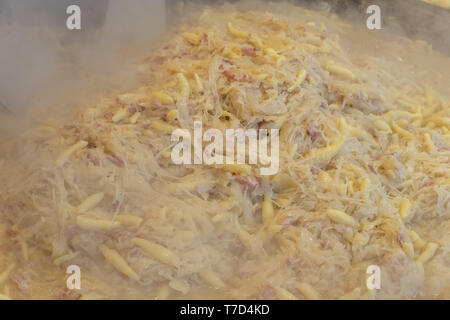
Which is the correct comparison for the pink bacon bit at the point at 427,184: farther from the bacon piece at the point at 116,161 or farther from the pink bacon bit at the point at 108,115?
the pink bacon bit at the point at 108,115

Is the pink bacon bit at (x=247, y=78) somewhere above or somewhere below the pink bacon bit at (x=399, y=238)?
above

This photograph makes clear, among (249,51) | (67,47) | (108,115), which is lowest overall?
(108,115)

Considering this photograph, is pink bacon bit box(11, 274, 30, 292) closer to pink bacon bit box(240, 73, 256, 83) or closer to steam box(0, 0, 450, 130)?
steam box(0, 0, 450, 130)

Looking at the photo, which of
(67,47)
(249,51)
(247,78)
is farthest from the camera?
(67,47)

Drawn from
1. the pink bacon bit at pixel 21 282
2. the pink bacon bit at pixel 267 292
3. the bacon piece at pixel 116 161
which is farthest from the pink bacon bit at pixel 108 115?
the pink bacon bit at pixel 267 292

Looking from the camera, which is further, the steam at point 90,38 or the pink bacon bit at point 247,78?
the steam at point 90,38

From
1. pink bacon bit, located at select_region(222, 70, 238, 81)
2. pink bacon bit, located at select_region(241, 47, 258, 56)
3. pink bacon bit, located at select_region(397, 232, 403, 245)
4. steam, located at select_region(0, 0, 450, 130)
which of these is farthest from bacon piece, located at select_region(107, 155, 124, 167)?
pink bacon bit, located at select_region(397, 232, 403, 245)

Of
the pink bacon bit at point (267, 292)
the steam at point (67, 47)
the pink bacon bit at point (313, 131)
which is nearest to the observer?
the pink bacon bit at point (267, 292)

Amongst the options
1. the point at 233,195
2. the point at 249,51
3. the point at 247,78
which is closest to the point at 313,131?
the point at 247,78

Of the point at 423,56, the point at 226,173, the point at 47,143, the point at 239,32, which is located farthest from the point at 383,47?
the point at 47,143

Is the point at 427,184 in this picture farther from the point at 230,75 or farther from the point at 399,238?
the point at 230,75

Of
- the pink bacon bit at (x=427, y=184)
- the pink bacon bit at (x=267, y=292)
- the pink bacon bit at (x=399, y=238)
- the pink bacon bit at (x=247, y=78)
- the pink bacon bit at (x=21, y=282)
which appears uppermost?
the pink bacon bit at (x=247, y=78)
